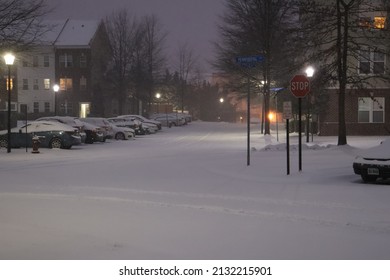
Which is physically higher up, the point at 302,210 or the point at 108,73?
the point at 108,73

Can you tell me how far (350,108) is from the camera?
125 feet

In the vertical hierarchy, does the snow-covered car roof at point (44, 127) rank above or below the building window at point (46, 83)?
below

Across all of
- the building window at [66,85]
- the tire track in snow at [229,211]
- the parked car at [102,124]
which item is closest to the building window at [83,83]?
the building window at [66,85]

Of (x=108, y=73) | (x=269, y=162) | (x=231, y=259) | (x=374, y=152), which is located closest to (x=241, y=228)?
(x=231, y=259)

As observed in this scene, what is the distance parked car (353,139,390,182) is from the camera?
13.9m

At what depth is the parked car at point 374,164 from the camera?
13945mm

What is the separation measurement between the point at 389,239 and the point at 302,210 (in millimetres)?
2618

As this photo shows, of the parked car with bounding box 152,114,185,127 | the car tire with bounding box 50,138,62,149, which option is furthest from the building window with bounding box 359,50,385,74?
the parked car with bounding box 152,114,185,127

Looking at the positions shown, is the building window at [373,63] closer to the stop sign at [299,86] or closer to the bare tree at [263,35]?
the bare tree at [263,35]

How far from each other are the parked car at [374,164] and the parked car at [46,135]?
1646 centimetres

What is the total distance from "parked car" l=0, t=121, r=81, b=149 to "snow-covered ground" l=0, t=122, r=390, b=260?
739 cm

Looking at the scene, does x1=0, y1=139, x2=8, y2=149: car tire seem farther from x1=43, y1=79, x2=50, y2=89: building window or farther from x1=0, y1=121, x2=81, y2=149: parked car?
x1=43, y1=79, x2=50, y2=89: building window

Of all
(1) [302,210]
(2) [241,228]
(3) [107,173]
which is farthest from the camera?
(3) [107,173]
